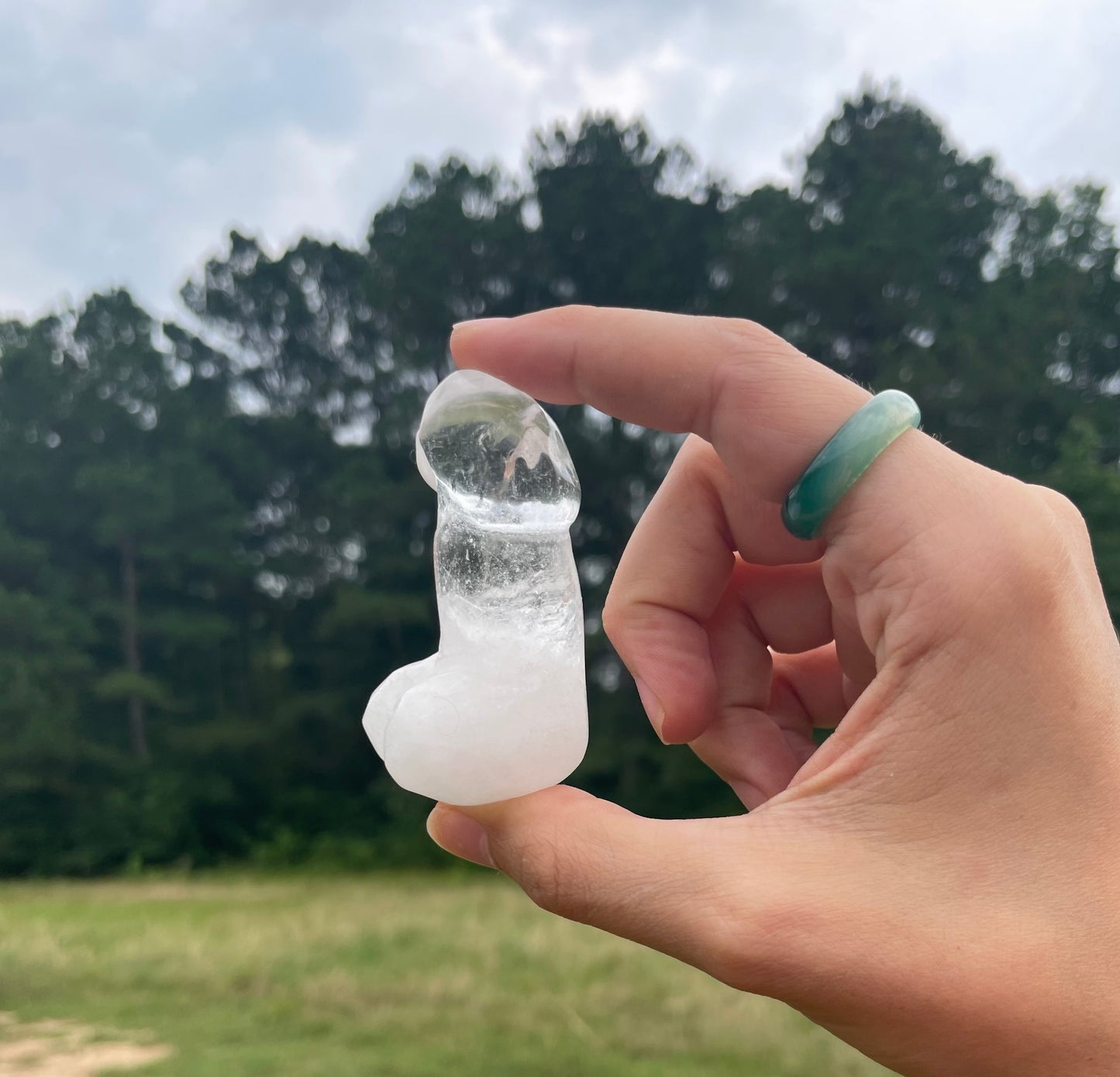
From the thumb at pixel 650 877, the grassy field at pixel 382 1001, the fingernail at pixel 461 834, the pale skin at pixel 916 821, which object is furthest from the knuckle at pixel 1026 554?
the grassy field at pixel 382 1001

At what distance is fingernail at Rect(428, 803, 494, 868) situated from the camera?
134 centimetres

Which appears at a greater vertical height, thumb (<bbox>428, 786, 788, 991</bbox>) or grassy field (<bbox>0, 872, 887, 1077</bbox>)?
thumb (<bbox>428, 786, 788, 991</bbox>)

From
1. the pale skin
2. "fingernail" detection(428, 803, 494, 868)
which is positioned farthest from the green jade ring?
"fingernail" detection(428, 803, 494, 868)

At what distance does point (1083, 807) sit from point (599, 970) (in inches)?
217

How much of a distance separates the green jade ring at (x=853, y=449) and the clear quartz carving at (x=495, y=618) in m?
0.38

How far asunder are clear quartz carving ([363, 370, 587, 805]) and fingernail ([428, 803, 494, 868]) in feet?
0.26

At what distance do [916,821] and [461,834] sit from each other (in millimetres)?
657

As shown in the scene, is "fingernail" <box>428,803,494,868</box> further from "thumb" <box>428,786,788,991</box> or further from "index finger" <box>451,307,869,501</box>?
"index finger" <box>451,307,869,501</box>

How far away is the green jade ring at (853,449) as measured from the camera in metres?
1.23

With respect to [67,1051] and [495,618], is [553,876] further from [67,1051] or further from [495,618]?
[67,1051]

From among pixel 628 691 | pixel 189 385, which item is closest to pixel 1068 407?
pixel 628 691

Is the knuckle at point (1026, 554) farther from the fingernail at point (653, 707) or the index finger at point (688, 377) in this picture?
the fingernail at point (653, 707)

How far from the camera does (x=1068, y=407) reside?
10398mm

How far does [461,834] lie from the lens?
1352 mm
